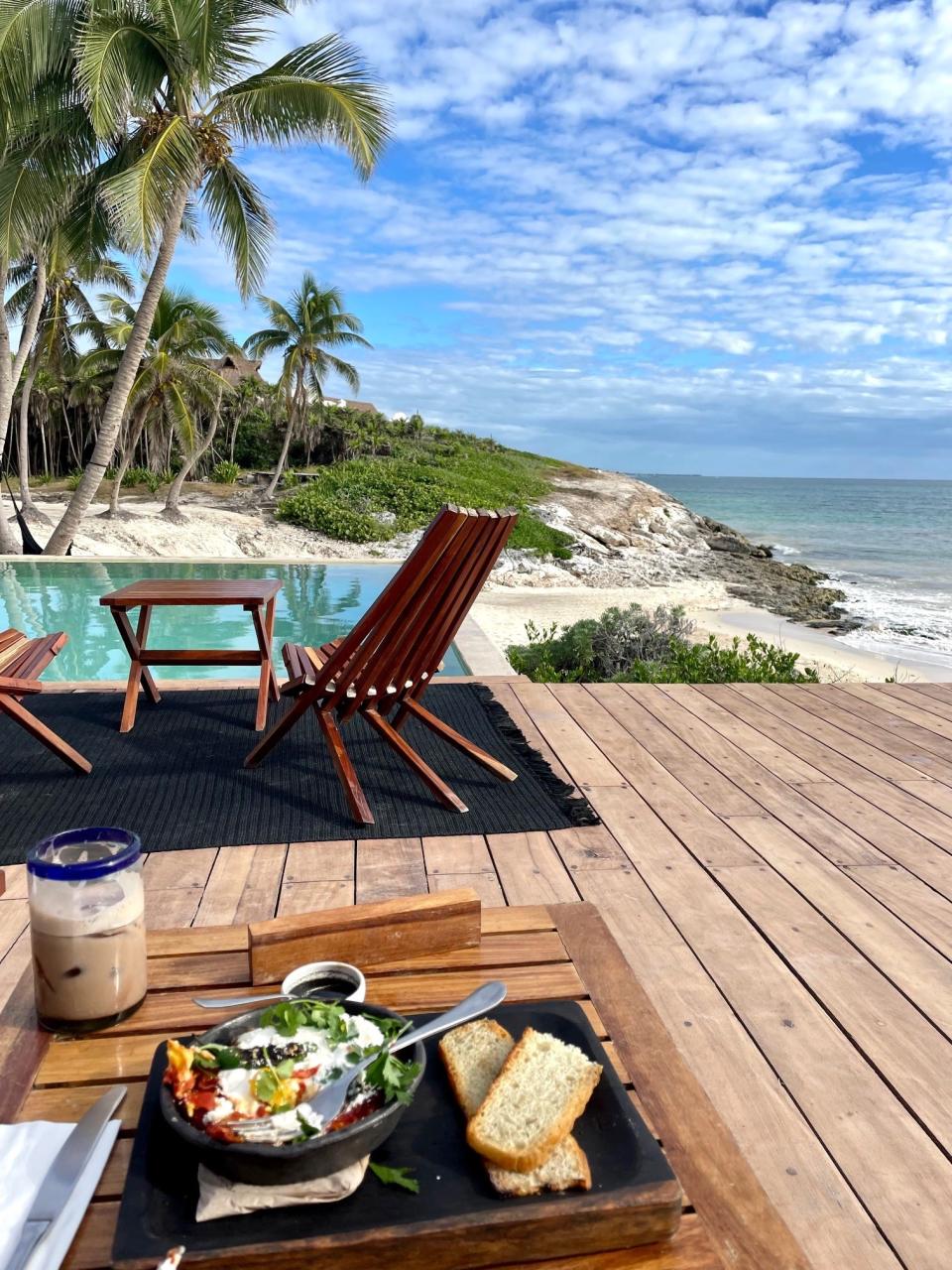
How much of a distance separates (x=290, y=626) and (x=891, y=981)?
22.6 feet

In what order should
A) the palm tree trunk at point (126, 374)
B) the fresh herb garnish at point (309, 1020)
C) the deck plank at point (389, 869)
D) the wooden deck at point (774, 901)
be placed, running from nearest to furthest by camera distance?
the fresh herb garnish at point (309, 1020), the wooden deck at point (774, 901), the deck plank at point (389, 869), the palm tree trunk at point (126, 374)

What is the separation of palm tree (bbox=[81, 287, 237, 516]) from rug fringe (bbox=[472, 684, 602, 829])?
56.7 ft

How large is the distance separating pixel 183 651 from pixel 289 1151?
3599 millimetres

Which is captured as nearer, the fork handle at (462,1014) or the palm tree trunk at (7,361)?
the fork handle at (462,1014)

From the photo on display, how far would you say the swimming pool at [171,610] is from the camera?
269 inches

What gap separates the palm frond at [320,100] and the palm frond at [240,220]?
37.2 inches

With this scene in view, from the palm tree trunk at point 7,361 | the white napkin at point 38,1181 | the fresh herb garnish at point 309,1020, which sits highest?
the palm tree trunk at point 7,361

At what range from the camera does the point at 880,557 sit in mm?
28406

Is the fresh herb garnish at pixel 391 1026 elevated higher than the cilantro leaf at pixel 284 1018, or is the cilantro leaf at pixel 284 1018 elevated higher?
the cilantro leaf at pixel 284 1018

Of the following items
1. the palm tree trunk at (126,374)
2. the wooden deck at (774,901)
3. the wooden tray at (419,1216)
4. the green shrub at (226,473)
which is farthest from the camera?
the green shrub at (226,473)

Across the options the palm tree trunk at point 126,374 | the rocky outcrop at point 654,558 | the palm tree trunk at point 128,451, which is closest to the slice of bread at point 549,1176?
the palm tree trunk at point 126,374

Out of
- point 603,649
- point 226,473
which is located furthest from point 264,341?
point 603,649

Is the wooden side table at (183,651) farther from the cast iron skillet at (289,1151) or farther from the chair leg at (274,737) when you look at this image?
the cast iron skillet at (289,1151)

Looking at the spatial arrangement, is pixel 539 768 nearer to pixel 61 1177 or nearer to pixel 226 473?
pixel 61 1177
